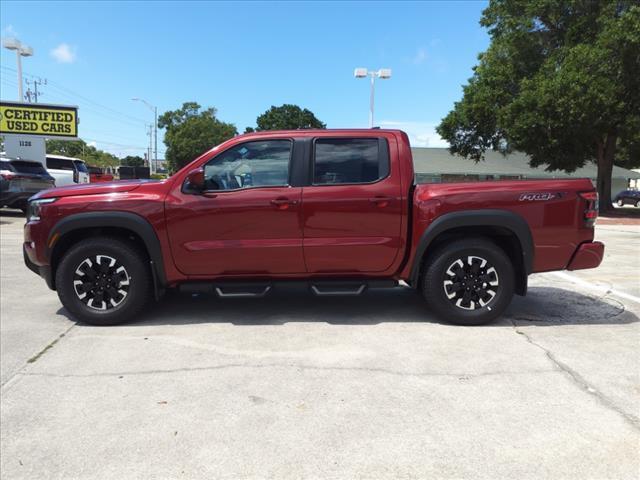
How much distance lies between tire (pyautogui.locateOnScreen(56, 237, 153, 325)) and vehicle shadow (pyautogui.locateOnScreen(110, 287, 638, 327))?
30 cm

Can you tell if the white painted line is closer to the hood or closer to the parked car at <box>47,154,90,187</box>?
the hood

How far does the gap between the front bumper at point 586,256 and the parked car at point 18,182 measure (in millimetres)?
15332

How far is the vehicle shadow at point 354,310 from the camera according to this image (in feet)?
16.4

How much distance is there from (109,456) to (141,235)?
93.8 inches

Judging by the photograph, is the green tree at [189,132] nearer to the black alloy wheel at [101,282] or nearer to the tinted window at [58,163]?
the tinted window at [58,163]

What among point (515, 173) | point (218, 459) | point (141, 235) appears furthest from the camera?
point (515, 173)

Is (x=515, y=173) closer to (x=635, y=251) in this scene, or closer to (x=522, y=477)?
(x=635, y=251)

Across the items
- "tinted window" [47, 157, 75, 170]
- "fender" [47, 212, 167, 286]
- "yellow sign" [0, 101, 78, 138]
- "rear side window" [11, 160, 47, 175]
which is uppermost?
"yellow sign" [0, 101, 78, 138]

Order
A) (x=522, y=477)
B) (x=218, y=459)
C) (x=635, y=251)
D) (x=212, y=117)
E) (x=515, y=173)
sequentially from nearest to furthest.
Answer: (x=522, y=477) → (x=218, y=459) → (x=635, y=251) → (x=515, y=173) → (x=212, y=117)

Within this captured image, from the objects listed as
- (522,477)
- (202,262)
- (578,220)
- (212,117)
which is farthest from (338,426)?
(212,117)

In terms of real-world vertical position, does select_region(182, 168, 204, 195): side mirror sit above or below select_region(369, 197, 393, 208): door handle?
above

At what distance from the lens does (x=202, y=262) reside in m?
4.72

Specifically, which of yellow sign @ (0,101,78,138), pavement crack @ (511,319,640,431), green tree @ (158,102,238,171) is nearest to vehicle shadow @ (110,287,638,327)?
pavement crack @ (511,319,640,431)

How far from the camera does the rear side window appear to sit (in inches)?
604
